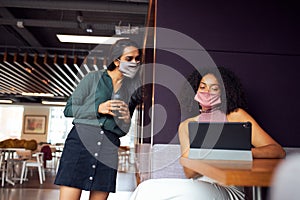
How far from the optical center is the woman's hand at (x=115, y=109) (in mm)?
1668

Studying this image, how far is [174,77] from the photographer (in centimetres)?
248

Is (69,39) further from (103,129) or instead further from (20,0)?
(103,129)

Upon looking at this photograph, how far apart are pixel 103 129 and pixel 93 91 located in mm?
216

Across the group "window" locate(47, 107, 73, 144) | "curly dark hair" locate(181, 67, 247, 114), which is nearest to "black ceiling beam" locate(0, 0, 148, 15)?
"curly dark hair" locate(181, 67, 247, 114)

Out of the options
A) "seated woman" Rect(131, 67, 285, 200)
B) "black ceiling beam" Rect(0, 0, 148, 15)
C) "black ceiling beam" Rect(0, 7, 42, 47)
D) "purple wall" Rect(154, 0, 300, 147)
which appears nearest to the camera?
"seated woman" Rect(131, 67, 285, 200)

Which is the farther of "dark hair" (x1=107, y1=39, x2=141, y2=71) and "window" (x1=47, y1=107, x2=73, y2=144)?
"window" (x1=47, y1=107, x2=73, y2=144)

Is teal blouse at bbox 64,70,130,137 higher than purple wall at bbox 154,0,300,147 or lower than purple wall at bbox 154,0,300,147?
lower

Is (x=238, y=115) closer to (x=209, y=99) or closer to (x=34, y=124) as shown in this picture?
(x=209, y=99)

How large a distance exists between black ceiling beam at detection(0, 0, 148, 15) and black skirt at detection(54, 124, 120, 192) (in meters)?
4.25

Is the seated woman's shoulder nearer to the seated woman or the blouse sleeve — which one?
the seated woman

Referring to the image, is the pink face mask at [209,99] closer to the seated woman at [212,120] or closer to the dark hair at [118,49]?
the seated woman at [212,120]

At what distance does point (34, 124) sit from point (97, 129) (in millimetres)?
16448

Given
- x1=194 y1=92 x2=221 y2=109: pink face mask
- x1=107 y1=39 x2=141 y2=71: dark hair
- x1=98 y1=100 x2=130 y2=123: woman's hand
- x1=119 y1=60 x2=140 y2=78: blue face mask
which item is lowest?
x1=98 y1=100 x2=130 y2=123: woman's hand

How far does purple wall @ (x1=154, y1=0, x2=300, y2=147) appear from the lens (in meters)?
2.53
